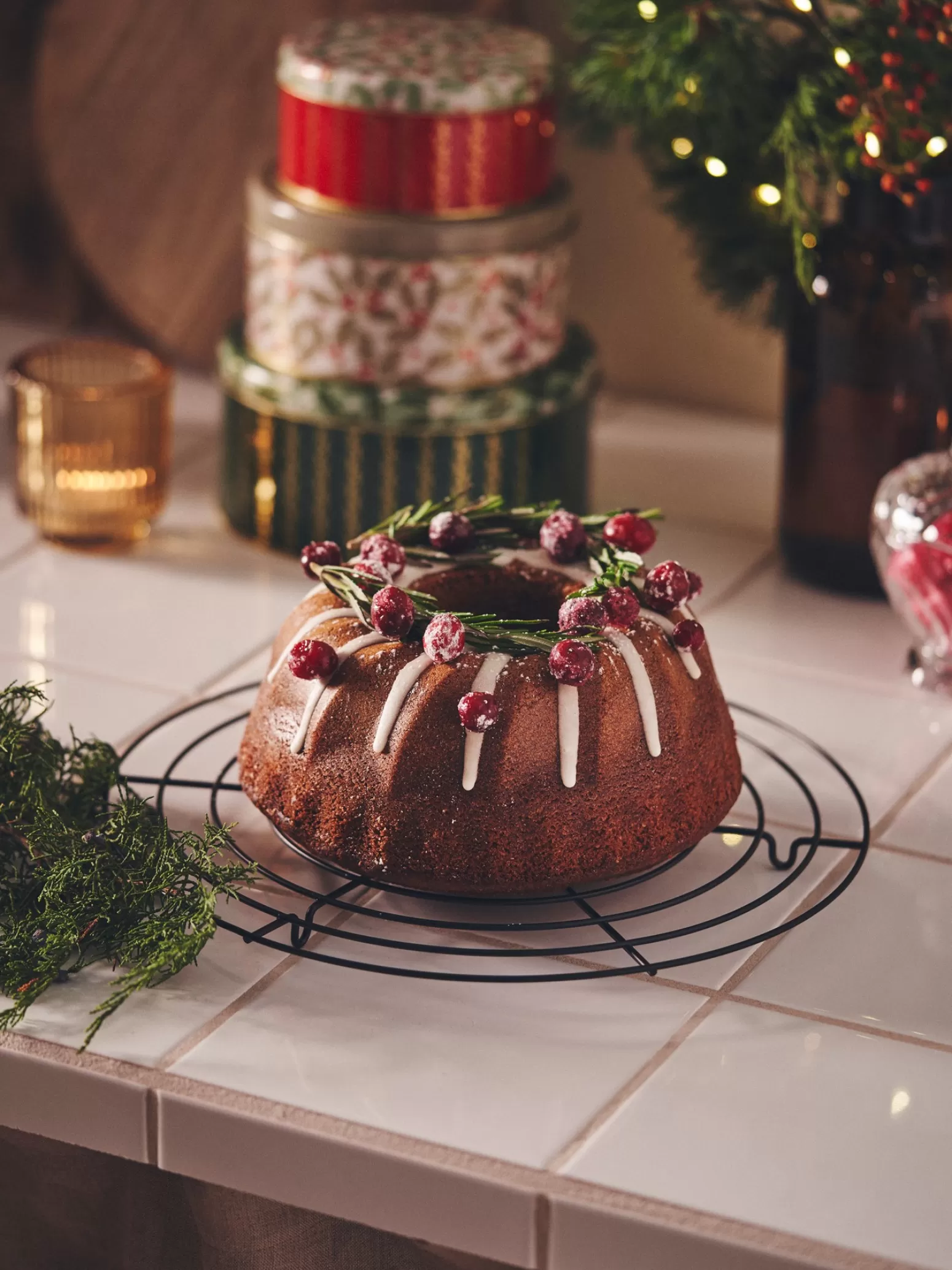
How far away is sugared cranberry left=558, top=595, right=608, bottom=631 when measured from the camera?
2.99 ft

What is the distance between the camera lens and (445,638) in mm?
891

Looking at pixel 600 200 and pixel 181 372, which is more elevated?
pixel 600 200

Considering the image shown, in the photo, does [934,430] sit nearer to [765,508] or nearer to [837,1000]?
[765,508]

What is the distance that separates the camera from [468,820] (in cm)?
90

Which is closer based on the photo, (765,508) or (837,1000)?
(837,1000)

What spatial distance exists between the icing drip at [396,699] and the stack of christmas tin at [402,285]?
0.55 meters

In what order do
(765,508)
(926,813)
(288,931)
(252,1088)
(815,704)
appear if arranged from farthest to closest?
(765,508)
(815,704)
(926,813)
(288,931)
(252,1088)

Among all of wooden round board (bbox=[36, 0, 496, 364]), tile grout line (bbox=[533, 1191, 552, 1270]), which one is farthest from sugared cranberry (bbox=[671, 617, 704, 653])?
wooden round board (bbox=[36, 0, 496, 364])

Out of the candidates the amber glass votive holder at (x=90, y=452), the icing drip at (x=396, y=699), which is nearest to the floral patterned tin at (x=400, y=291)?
the amber glass votive holder at (x=90, y=452)

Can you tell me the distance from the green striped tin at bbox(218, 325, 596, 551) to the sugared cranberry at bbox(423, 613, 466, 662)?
56cm

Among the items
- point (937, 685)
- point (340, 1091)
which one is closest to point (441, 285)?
point (937, 685)

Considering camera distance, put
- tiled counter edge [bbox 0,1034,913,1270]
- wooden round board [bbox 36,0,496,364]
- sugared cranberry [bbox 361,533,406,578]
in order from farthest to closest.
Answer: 1. wooden round board [bbox 36,0,496,364]
2. sugared cranberry [bbox 361,533,406,578]
3. tiled counter edge [bbox 0,1034,913,1270]

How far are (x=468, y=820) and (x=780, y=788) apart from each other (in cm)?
29

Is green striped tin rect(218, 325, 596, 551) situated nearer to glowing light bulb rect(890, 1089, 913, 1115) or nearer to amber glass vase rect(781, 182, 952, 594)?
amber glass vase rect(781, 182, 952, 594)
